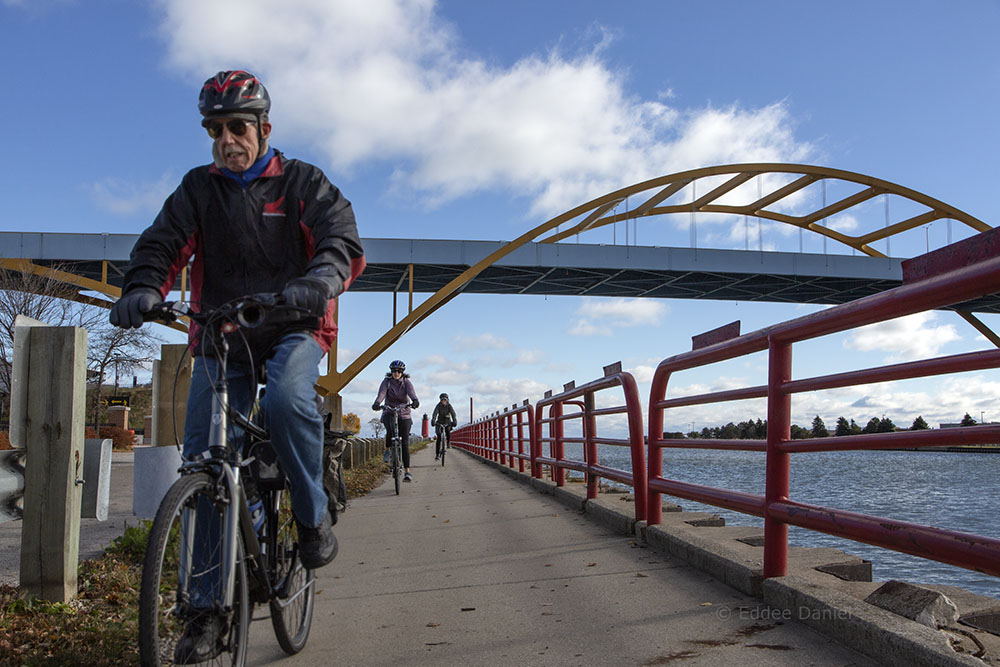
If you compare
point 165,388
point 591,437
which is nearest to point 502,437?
point 591,437

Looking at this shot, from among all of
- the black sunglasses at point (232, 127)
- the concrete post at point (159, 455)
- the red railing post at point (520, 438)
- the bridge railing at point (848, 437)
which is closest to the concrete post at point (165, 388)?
the concrete post at point (159, 455)

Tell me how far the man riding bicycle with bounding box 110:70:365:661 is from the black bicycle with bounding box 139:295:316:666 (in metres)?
0.12

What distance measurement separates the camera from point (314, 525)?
2.81 metres

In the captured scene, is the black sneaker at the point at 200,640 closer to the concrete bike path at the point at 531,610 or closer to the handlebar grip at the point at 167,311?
the concrete bike path at the point at 531,610

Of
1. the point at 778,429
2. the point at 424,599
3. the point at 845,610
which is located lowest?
the point at 424,599

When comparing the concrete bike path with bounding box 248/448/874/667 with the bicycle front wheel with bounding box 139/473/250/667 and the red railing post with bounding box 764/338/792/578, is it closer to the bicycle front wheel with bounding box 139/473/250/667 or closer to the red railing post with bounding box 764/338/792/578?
the red railing post with bounding box 764/338/792/578

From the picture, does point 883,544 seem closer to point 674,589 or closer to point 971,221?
point 674,589

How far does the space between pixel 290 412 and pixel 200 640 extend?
71cm

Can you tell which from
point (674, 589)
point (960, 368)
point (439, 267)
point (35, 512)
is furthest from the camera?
point (439, 267)

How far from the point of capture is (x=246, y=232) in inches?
111

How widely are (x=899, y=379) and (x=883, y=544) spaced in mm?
547

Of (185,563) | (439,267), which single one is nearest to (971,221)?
(439,267)

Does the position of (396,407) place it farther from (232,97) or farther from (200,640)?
(200,640)

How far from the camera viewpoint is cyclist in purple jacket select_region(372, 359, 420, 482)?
11.6m
